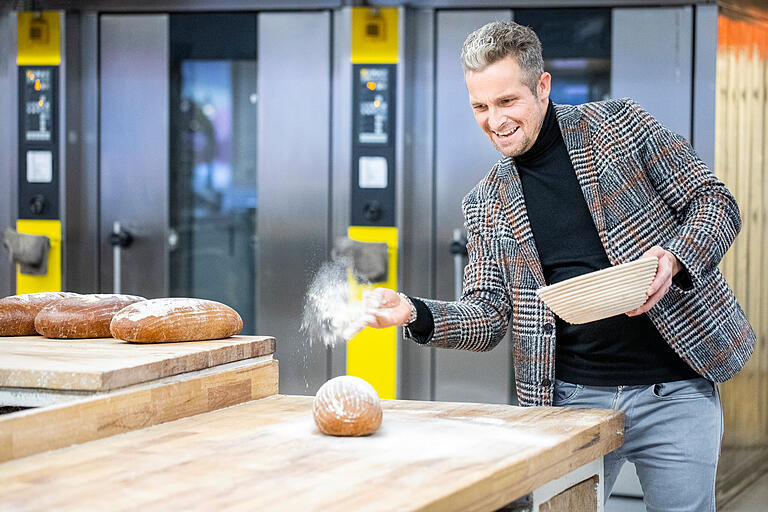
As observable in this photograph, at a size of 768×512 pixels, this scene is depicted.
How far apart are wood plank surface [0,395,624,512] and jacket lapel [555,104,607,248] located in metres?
0.42

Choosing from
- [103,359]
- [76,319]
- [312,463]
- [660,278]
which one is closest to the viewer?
[312,463]

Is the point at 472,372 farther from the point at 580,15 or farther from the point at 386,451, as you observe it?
the point at 386,451

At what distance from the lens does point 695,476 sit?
1.97 m

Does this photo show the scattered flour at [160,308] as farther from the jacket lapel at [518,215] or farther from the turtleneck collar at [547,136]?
the turtleneck collar at [547,136]

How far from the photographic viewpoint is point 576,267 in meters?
2.04

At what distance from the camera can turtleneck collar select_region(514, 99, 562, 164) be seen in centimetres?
208

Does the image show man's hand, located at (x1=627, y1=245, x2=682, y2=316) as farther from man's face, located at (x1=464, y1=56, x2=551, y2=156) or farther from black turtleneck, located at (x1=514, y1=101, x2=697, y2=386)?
man's face, located at (x1=464, y1=56, x2=551, y2=156)

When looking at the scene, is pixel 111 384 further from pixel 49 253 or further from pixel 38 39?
pixel 38 39

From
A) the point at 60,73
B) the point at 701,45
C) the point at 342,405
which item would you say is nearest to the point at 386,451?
the point at 342,405

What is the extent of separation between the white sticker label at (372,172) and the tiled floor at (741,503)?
1.70 metres

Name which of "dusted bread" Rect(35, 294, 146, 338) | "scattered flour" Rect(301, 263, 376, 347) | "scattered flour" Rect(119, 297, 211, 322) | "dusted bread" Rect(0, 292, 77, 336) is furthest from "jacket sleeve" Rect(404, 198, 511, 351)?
"scattered flour" Rect(301, 263, 376, 347)

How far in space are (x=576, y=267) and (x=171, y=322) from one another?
0.91 meters

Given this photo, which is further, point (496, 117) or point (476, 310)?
point (476, 310)

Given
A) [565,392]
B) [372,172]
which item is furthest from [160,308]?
[372,172]
